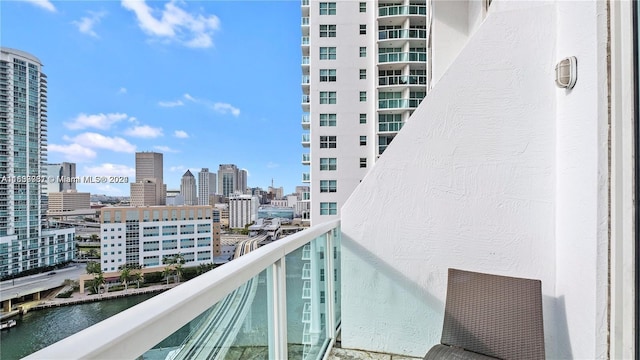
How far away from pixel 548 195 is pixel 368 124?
1999 cm

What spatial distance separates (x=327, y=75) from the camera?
22125 mm

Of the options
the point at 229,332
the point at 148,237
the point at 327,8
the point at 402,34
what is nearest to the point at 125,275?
the point at 148,237

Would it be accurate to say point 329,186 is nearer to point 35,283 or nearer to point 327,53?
point 327,53

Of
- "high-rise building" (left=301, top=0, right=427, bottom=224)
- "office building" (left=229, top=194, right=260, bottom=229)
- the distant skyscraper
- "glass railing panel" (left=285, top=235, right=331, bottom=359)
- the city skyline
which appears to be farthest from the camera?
"high-rise building" (left=301, top=0, right=427, bottom=224)

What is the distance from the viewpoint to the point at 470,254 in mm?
2322

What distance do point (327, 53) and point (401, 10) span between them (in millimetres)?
5435

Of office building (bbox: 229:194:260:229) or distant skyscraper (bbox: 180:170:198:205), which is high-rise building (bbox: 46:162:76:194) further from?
office building (bbox: 229:194:260:229)

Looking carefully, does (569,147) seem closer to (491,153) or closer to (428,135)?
(491,153)

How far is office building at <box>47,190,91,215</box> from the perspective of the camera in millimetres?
4367

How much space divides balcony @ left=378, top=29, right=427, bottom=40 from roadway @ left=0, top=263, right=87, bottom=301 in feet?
67.9

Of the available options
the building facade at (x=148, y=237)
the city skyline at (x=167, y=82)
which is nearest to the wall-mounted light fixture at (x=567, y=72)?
the building facade at (x=148, y=237)

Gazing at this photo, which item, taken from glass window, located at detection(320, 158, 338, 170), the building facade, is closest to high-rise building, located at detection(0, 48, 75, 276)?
the building facade

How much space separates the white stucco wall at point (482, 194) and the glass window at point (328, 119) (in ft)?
63.0

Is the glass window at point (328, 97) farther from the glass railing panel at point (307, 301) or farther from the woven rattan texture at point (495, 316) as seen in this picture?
the woven rattan texture at point (495, 316)
